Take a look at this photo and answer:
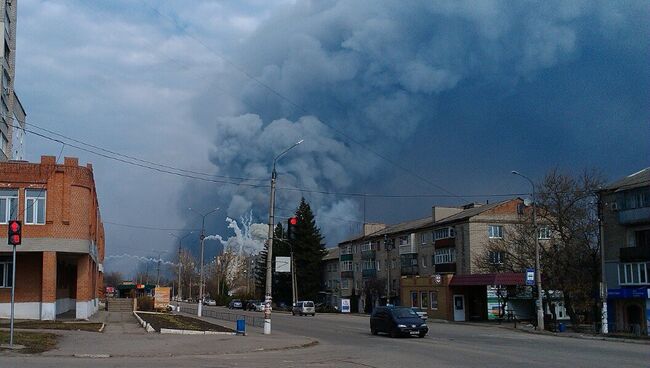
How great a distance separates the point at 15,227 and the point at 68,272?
38.3 metres

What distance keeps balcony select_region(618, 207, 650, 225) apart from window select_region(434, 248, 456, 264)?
24.7 metres

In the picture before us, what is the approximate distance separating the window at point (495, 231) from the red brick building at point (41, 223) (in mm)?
45587

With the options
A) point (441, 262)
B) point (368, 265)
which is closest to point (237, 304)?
point (368, 265)

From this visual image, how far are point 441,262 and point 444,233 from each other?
11.3ft

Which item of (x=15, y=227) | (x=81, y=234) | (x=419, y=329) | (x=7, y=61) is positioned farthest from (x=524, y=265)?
(x=7, y=61)

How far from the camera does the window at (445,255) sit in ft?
255

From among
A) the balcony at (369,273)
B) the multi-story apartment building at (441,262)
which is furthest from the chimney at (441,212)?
the balcony at (369,273)

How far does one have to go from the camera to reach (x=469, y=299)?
69938mm

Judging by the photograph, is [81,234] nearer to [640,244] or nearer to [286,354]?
[286,354]

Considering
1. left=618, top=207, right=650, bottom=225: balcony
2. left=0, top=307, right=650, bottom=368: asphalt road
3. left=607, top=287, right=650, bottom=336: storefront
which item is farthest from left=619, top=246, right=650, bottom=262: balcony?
left=0, top=307, right=650, bottom=368: asphalt road

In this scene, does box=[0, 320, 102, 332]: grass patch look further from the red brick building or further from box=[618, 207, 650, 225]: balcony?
box=[618, 207, 650, 225]: balcony

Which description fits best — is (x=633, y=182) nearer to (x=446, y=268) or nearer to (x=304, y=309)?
(x=446, y=268)

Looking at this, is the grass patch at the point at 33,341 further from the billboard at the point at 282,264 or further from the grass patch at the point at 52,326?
the billboard at the point at 282,264

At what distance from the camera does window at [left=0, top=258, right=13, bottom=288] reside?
43031 mm
